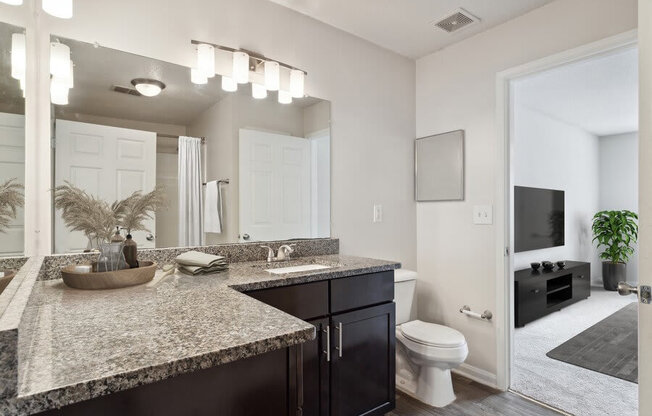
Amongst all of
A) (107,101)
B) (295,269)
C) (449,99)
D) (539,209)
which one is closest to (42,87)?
(107,101)

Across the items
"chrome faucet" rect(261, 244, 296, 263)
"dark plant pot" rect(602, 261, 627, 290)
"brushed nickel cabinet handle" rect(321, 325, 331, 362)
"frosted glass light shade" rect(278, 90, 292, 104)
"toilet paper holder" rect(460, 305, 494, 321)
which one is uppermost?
"frosted glass light shade" rect(278, 90, 292, 104)

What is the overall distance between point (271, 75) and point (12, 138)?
1263 millimetres

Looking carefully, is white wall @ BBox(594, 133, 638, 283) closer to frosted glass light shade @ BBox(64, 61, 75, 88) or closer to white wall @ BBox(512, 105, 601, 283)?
white wall @ BBox(512, 105, 601, 283)

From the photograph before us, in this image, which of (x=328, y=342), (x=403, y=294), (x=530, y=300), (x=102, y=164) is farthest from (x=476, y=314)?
(x=102, y=164)

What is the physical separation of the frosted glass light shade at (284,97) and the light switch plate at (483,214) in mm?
1506

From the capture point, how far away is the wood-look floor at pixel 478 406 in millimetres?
2037

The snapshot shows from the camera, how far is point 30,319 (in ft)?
3.07

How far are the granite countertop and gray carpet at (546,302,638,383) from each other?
2.89 m

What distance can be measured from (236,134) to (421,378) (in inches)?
74.5

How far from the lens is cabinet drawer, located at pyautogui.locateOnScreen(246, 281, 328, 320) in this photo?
1.46 metres

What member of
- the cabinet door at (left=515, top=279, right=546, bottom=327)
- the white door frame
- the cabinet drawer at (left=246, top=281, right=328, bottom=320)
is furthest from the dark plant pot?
the cabinet drawer at (left=246, top=281, right=328, bottom=320)

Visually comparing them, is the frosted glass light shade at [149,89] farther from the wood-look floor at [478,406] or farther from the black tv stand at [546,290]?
the black tv stand at [546,290]

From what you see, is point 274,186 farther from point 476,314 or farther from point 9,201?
point 476,314

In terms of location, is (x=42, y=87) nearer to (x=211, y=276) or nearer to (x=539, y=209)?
(x=211, y=276)
